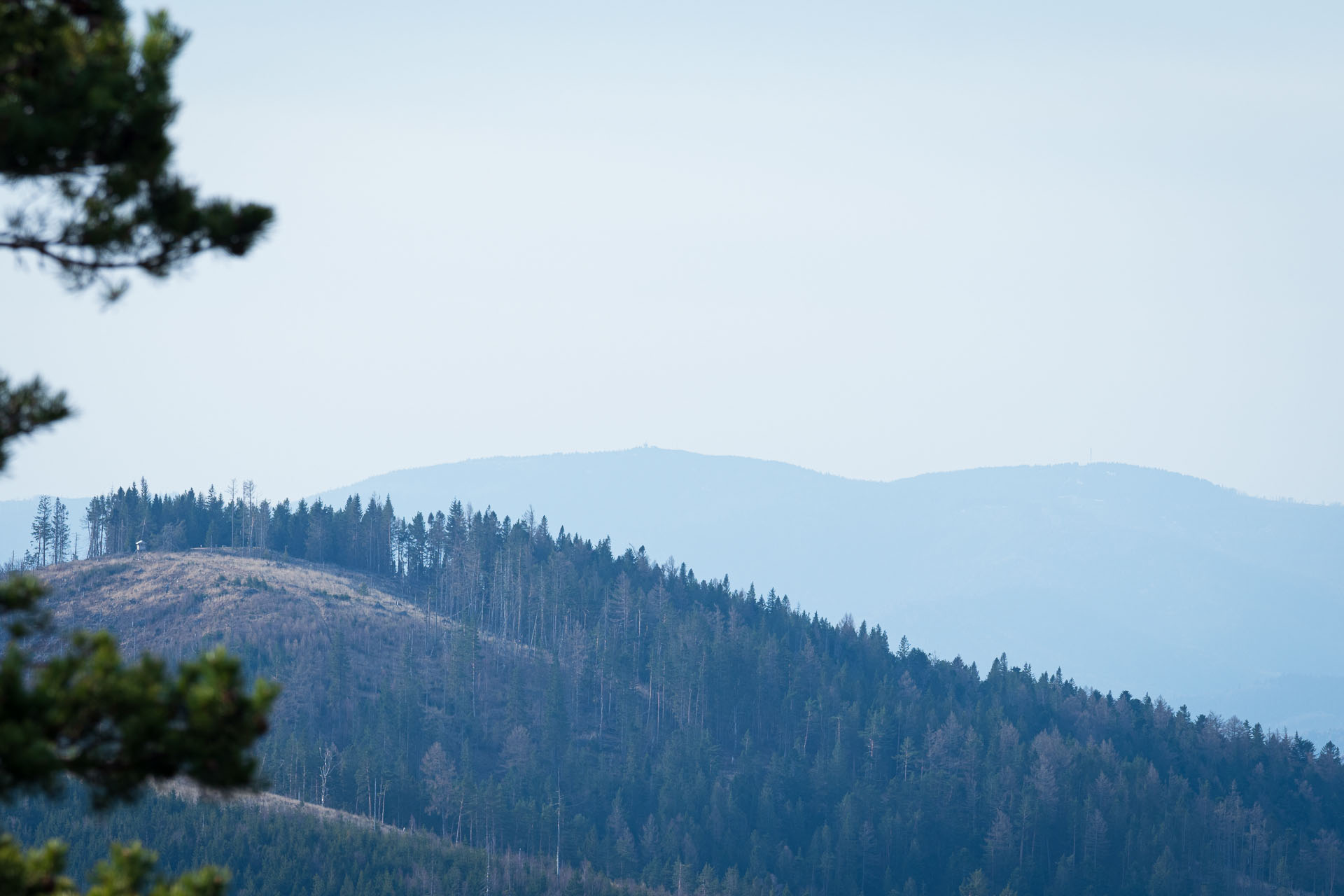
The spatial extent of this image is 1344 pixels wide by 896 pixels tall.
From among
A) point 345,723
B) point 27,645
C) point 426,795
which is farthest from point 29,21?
point 345,723

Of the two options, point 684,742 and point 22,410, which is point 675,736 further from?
point 22,410

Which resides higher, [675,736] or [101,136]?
[101,136]

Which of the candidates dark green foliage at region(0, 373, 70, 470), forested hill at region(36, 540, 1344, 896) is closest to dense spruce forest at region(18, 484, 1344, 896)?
forested hill at region(36, 540, 1344, 896)

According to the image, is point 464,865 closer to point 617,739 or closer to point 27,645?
point 617,739

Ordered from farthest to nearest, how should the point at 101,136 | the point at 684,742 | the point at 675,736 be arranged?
the point at 675,736 → the point at 684,742 → the point at 101,136

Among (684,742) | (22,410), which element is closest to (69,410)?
(22,410)

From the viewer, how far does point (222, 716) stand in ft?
34.3

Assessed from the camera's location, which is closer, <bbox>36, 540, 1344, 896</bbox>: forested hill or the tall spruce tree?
the tall spruce tree

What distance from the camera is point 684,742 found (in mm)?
146875

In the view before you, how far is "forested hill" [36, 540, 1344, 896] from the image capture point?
12538 cm

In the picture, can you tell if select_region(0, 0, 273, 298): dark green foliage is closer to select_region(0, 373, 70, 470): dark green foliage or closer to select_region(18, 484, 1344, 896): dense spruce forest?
select_region(0, 373, 70, 470): dark green foliage

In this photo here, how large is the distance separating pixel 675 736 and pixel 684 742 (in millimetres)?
2510

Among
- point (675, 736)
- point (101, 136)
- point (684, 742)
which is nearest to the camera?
point (101, 136)

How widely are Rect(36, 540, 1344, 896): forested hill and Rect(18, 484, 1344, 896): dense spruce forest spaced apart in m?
0.42
